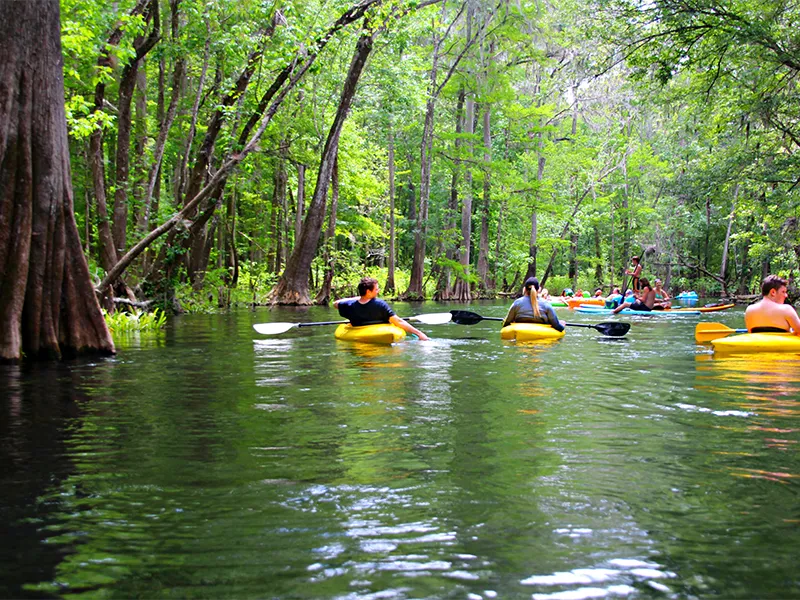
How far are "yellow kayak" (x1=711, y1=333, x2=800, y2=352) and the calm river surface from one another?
220 cm

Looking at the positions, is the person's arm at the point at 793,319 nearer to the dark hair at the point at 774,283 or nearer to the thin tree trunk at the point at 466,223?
the dark hair at the point at 774,283

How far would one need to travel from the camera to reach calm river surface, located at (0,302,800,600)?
2.64 metres

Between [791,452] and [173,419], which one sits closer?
[791,452]

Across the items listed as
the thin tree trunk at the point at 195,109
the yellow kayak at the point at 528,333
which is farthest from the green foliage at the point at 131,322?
the yellow kayak at the point at 528,333

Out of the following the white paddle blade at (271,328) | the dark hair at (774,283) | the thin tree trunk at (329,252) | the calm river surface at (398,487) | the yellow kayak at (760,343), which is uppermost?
the thin tree trunk at (329,252)

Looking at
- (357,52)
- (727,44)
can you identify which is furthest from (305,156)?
(727,44)

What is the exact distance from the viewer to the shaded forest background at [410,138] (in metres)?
15.1

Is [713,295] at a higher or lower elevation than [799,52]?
lower

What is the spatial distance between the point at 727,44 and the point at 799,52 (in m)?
1.68

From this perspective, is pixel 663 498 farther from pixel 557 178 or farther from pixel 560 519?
pixel 557 178

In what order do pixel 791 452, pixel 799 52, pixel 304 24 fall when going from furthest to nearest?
1. pixel 799 52
2. pixel 304 24
3. pixel 791 452

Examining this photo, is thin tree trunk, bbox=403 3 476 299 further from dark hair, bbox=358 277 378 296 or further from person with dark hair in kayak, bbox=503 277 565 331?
dark hair, bbox=358 277 378 296

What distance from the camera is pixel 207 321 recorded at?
1761 cm

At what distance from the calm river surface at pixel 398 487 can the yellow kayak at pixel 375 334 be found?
3.79 metres
